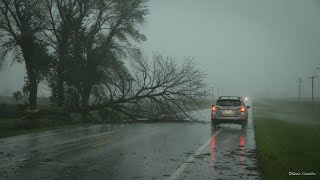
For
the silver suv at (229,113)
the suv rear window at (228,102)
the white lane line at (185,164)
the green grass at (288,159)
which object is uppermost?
the suv rear window at (228,102)

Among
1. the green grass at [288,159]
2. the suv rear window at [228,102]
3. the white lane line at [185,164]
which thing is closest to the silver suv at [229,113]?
the suv rear window at [228,102]

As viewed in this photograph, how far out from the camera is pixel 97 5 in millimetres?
31922

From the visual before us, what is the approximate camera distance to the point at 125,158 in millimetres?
10867

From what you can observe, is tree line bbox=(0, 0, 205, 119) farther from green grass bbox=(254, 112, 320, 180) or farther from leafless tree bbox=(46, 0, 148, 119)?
green grass bbox=(254, 112, 320, 180)

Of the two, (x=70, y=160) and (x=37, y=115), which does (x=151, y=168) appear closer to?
(x=70, y=160)

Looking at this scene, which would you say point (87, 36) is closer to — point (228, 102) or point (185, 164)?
point (228, 102)

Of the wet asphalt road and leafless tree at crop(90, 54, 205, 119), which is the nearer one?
the wet asphalt road

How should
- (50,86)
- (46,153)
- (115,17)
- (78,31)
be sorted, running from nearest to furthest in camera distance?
(46,153) < (50,86) < (78,31) < (115,17)

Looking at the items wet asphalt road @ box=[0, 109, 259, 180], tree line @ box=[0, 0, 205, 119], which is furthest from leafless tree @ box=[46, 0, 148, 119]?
wet asphalt road @ box=[0, 109, 259, 180]

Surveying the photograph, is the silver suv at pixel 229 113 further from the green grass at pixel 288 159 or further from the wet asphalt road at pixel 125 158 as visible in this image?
the green grass at pixel 288 159

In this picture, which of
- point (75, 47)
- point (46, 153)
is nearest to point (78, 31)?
point (75, 47)

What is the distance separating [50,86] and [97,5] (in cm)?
811

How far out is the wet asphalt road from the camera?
8.62 m

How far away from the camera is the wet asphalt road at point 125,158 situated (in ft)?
28.3
